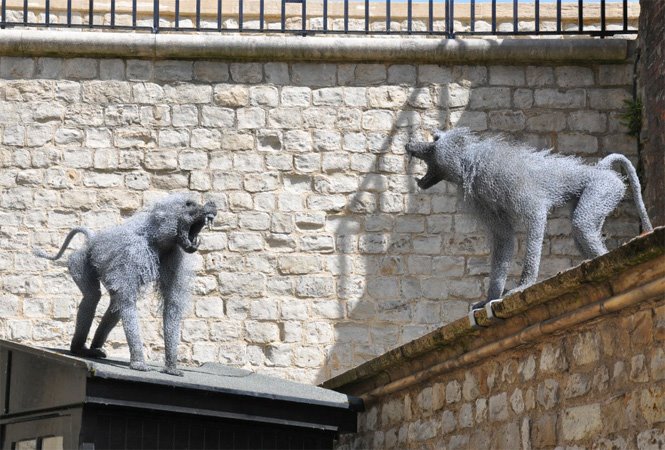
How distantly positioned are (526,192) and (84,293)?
286 cm

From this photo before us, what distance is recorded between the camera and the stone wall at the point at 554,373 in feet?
18.2

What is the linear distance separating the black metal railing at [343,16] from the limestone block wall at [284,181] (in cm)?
53

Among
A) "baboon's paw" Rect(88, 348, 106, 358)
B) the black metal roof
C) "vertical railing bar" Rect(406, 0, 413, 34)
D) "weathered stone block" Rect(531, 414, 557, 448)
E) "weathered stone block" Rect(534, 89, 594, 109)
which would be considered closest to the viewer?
"weathered stone block" Rect(531, 414, 557, 448)

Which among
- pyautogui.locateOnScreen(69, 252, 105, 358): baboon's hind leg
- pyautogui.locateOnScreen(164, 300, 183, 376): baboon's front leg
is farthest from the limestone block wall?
pyautogui.locateOnScreen(164, 300, 183, 376): baboon's front leg

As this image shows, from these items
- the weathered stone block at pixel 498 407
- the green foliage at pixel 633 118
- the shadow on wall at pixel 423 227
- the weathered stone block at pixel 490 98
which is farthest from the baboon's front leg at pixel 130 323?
the green foliage at pixel 633 118

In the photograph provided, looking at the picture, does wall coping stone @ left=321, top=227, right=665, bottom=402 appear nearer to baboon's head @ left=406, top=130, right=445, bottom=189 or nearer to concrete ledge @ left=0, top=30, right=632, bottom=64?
baboon's head @ left=406, top=130, right=445, bottom=189

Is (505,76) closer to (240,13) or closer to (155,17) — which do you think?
(240,13)

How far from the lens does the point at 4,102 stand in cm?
1227

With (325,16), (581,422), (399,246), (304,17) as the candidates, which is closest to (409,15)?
(325,16)

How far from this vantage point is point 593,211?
7844 millimetres

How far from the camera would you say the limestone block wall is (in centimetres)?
1190

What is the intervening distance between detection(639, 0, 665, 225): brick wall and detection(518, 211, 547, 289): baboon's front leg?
356 cm

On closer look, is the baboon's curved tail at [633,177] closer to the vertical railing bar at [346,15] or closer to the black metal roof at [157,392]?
the black metal roof at [157,392]

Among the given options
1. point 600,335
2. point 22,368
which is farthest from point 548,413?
point 22,368
